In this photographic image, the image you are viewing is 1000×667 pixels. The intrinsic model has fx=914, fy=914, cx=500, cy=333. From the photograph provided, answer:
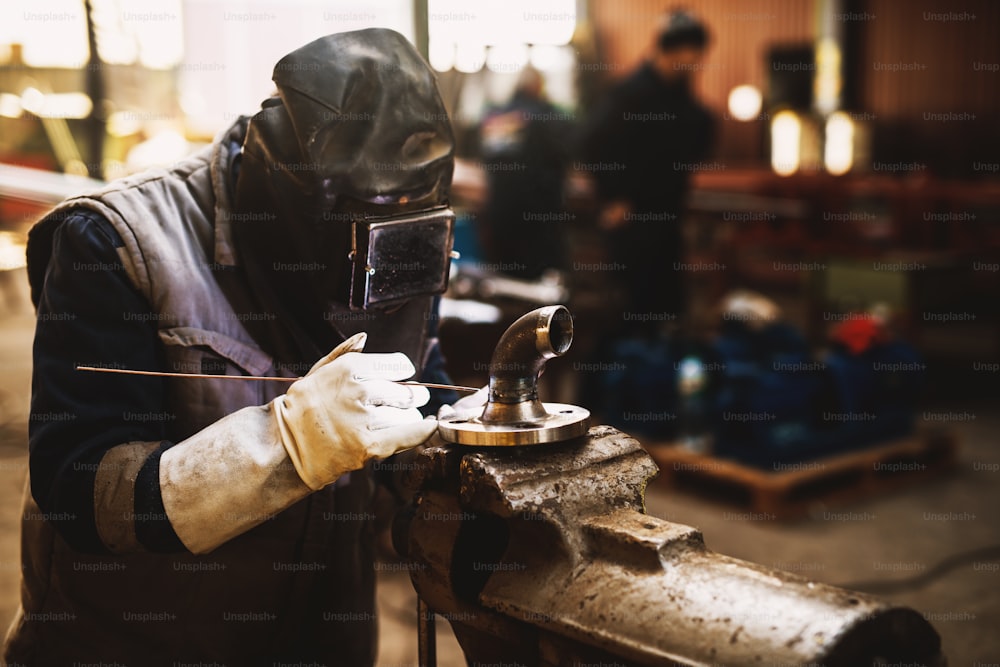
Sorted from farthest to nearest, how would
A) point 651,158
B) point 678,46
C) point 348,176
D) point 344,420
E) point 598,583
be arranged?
1. point 651,158
2. point 678,46
3. point 348,176
4. point 344,420
5. point 598,583

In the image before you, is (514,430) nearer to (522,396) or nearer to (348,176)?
(522,396)

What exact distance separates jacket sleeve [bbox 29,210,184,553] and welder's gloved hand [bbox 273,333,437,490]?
219 mm

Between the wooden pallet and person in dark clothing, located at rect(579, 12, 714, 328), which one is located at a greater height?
person in dark clothing, located at rect(579, 12, 714, 328)

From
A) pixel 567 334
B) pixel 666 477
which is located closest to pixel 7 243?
pixel 666 477

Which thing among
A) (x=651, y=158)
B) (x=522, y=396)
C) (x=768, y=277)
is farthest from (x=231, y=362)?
(x=768, y=277)

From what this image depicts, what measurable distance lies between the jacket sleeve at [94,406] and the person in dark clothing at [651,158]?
4044mm

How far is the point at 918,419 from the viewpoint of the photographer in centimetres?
532

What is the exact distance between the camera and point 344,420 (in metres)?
1.28

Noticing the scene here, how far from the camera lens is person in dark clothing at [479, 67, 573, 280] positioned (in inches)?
233

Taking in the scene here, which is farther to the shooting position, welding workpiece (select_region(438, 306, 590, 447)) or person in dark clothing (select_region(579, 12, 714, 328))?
person in dark clothing (select_region(579, 12, 714, 328))

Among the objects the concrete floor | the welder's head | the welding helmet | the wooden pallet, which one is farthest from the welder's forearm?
the welder's head

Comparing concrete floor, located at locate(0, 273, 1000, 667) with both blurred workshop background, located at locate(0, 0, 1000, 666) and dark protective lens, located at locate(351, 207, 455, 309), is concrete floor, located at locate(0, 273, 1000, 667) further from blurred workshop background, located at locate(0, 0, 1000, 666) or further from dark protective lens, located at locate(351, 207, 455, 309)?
dark protective lens, located at locate(351, 207, 455, 309)

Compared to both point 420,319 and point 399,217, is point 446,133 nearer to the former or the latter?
point 399,217

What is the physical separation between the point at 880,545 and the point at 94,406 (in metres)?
3.45
